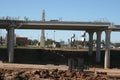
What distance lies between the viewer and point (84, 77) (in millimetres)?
41812

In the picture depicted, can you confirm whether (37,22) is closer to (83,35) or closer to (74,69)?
(74,69)

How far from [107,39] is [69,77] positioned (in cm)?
2828

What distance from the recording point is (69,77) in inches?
1631

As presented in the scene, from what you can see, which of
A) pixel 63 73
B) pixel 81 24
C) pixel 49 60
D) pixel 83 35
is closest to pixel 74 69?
pixel 63 73

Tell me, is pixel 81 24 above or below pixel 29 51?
above

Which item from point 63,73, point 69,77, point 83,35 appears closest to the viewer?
point 69,77

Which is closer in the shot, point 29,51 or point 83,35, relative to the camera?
point 29,51

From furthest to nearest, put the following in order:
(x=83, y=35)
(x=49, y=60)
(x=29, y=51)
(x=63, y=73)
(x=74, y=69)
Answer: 1. (x=83, y=35)
2. (x=29, y=51)
3. (x=49, y=60)
4. (x=74, y=69)
5. (x=63, y=73)

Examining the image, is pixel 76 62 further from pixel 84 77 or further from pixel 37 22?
pixel 37 22

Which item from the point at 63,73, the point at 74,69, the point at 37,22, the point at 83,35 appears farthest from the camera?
the point at 83,35

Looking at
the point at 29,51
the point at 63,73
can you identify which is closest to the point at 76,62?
the point at 63,73

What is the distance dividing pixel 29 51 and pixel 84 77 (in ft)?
139

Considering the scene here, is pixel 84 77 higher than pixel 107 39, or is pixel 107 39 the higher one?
pixel 107 39

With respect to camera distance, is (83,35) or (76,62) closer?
(76,62)
